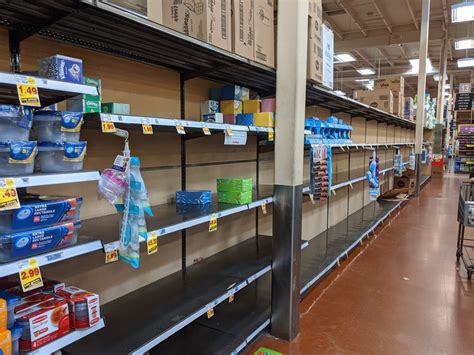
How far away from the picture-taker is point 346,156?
596cm

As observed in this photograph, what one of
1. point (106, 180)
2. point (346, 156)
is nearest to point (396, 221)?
point (346, 156)

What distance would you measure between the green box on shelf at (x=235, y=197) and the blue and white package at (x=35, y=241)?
1188 mm

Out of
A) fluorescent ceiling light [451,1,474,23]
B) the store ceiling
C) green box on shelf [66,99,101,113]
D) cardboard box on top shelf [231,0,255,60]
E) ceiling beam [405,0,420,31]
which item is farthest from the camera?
the store ceiling

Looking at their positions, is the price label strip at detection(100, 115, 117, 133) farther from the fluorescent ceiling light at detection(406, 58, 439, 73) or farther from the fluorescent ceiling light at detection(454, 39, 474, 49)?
the fluorescent ceiling light at detection(406, 58, 439, 73)

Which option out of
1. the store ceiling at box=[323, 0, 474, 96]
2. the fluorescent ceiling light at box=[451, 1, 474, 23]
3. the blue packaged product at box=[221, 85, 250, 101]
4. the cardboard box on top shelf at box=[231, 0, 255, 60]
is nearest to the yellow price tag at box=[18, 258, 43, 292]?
the cardboard box on top shelf at box=[231, 0, 255, 60]

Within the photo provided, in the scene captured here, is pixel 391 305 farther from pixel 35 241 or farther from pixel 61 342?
pixel 35 241

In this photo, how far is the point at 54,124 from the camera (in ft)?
4.29

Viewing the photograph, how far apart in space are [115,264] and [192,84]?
4.35ft

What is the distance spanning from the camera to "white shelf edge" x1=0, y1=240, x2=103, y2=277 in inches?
42.4

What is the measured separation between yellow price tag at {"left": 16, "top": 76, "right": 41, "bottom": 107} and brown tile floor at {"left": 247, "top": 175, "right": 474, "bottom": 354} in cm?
209

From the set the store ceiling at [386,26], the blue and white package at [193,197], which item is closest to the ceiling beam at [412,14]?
the store ceiling at [386,26]

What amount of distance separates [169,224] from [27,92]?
89 centimetres

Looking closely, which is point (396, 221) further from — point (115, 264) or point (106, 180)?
point (106, 180)

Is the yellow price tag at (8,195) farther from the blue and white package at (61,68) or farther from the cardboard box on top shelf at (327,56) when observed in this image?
the cardboard box on top shelf at (327,56)
